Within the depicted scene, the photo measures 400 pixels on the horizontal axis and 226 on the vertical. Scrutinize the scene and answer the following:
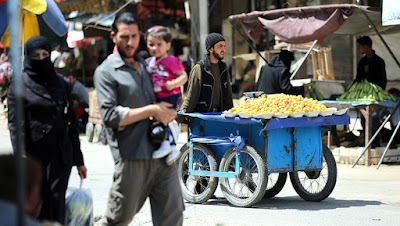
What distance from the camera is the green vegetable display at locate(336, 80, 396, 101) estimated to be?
1077 centimetres

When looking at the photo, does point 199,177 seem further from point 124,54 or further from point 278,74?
point 124,54

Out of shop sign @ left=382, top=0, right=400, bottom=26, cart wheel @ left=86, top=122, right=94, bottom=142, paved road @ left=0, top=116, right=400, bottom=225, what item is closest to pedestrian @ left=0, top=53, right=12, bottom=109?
cart wheel @ left=86, top=122, right=94, bottom=142

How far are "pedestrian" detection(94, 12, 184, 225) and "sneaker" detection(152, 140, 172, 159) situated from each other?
0.04m

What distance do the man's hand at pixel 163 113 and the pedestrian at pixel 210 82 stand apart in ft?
11.3

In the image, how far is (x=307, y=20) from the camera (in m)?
10.5

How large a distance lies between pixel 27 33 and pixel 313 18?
4.69m

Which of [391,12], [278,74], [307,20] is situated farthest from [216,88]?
[391,12]

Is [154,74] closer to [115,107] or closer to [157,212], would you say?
[115,107]

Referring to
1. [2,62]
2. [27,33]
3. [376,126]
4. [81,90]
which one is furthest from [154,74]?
[2,62]

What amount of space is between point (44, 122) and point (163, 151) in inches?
41.3

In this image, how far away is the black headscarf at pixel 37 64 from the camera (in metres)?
4.83

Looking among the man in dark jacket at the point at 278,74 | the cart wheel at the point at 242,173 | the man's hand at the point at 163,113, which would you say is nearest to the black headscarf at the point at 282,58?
the man in dark jacket at the point at 278,74

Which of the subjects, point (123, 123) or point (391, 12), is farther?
point (391, 12)

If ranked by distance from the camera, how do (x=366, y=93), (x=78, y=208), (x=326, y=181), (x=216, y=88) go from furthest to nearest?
(x=366, y=93), (x=216, y=88), (x=326, y=181), (x=78, y=208)
